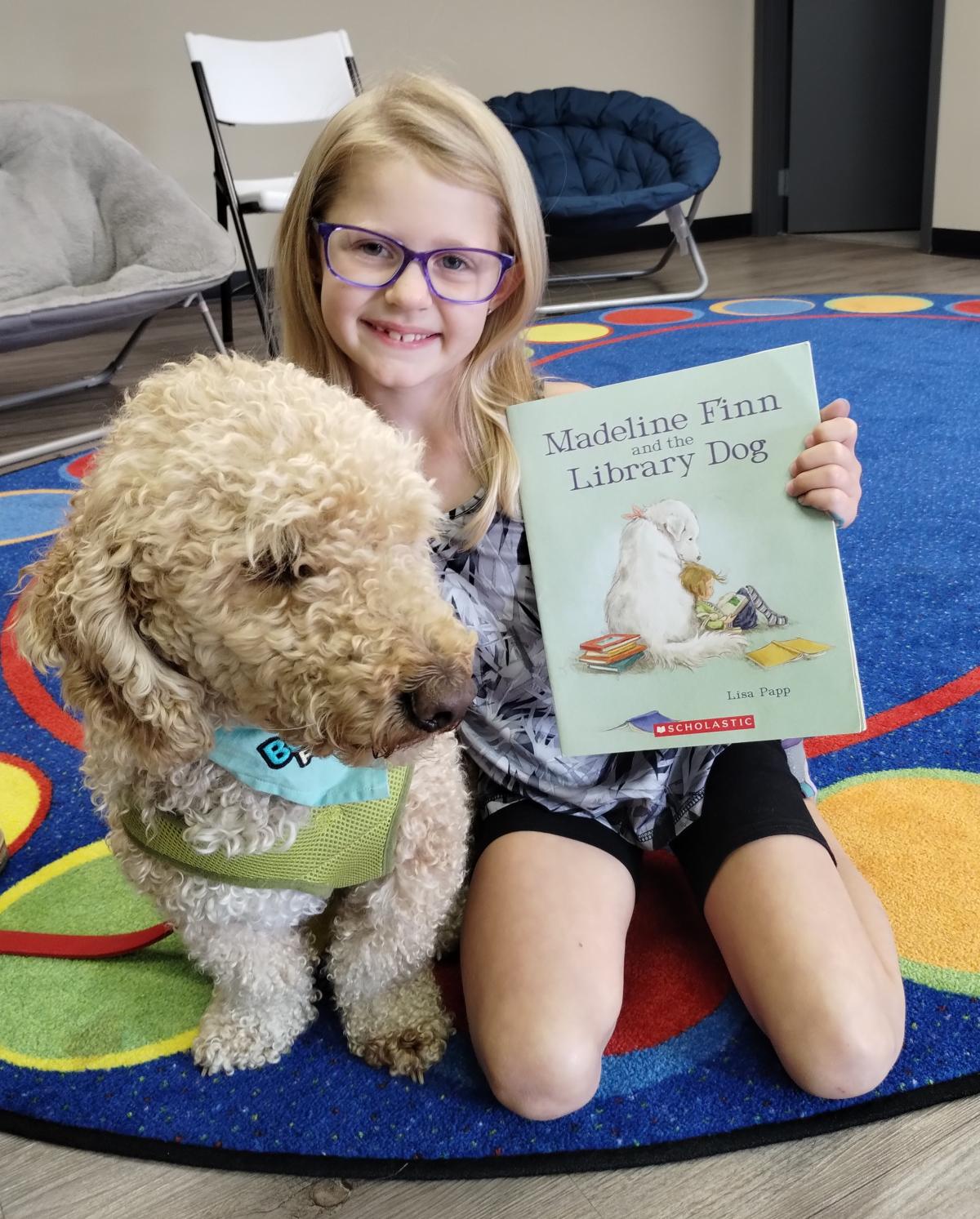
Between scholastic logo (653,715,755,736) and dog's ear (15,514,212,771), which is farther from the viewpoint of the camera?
scholastic logo (653,715,755,736)

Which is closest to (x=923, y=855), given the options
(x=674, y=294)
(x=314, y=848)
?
(x=314, y=848)

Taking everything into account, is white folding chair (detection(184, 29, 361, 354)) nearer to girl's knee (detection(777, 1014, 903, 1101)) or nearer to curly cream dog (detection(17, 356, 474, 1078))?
curly cream dog (detection(17, 356, 474, 1078))

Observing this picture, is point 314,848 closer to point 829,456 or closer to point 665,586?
point 665,586

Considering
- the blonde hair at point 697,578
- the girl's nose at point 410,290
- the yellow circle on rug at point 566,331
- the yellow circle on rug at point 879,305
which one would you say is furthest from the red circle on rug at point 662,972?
the yellow circle on rug at point 879,305

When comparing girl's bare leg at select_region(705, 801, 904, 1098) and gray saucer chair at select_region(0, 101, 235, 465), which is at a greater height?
gray saucer chair at select_region(0, 101, 235, 465)

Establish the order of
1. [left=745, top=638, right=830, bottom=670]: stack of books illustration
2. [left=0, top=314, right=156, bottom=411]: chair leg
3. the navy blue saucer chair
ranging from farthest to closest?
the navy blue saucer chair → [left=0, top=314, right=156, bottom=411]: chair leg → [left=745, top=638, right=830, bottom=670]: stack of books illustration

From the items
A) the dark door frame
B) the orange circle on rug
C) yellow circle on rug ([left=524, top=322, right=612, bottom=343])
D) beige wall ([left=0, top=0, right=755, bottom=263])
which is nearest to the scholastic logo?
the orange circle on rug

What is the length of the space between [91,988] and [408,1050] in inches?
17.0

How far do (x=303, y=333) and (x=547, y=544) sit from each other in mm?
478

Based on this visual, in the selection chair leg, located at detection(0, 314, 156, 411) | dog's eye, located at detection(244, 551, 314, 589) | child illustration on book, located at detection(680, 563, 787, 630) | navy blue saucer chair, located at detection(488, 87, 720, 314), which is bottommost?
chair leg, located at detection(0, 314, 156, 411)

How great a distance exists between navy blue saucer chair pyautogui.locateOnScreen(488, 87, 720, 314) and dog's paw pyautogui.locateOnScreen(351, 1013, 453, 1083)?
3.80m

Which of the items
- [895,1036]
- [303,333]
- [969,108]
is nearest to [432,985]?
[895,1036]

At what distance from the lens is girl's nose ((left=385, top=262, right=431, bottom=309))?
3.96ft

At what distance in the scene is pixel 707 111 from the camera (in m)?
6.51
